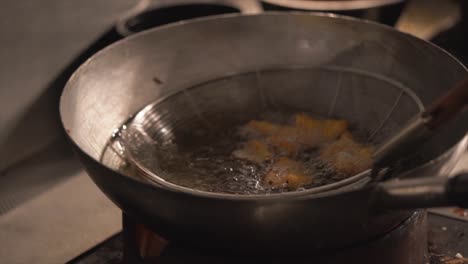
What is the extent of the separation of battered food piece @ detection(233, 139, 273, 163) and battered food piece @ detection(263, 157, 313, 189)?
3 centimetres

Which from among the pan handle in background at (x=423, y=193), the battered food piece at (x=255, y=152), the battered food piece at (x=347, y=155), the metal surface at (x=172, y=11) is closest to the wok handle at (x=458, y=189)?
the pan handle in background at (x=423, y=193)

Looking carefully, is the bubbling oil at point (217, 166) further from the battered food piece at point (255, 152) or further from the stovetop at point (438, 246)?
the stovetop at point (438, 246)

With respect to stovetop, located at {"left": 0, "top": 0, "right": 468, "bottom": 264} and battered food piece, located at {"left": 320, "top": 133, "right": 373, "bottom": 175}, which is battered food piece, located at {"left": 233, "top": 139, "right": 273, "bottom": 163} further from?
stovetop, located at {"left": 0, "top": 0, "right": 468, "bottom": 264}

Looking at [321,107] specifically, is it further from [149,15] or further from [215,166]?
[149,15]

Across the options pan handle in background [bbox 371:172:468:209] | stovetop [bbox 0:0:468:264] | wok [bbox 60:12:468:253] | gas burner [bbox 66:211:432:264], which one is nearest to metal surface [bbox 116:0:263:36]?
stovetop [bbox 0:0:468:264]

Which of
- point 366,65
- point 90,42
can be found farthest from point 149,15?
point 366,65

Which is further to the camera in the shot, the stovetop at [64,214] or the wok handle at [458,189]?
the stovetop at [64,214]

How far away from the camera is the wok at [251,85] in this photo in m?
0.78

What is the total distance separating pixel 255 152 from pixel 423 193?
443 mm

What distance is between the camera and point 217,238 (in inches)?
30.3

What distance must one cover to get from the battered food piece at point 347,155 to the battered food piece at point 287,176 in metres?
0.05

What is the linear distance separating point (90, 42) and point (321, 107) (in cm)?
75

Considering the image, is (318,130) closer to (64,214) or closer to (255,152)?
(255,152)

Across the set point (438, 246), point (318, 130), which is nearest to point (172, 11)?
point (318, 130)
